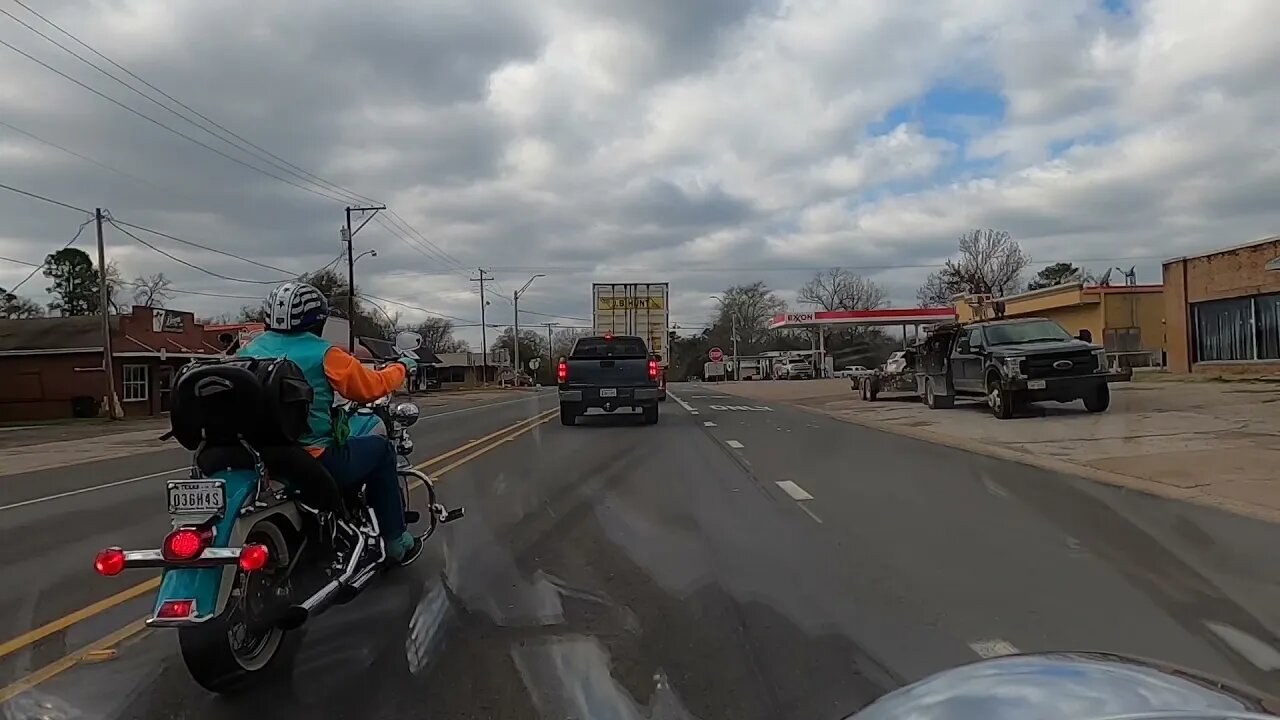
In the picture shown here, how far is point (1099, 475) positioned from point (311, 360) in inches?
370

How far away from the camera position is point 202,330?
181 feet

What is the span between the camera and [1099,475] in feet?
37.1

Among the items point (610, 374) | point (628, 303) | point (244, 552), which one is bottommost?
point (244, 552)

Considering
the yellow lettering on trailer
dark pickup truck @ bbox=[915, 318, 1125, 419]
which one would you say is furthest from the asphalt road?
the yellow lettering on trailer

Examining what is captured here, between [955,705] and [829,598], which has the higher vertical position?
[955,705]

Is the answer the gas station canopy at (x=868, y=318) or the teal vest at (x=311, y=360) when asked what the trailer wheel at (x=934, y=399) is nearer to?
the teal vest at (x=311, y=360)

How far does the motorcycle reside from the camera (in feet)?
13.7

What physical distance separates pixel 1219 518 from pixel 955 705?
295 inches

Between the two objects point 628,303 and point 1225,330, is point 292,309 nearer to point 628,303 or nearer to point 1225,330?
point 628,303

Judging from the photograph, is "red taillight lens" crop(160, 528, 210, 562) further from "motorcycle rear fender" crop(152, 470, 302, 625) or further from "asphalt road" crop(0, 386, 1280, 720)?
"asphalt road" crop(0, 386, 1280, 720)

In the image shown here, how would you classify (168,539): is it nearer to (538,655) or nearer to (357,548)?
(357,548)

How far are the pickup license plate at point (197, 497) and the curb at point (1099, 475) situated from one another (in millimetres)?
8086

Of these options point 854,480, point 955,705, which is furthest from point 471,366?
point 955,705

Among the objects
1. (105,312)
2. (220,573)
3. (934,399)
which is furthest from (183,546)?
(105,312)
